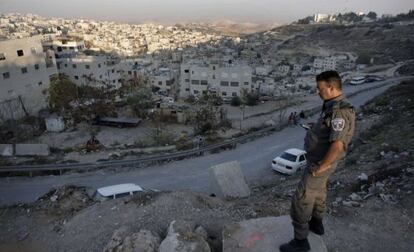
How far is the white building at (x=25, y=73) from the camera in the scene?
3155 centimetres

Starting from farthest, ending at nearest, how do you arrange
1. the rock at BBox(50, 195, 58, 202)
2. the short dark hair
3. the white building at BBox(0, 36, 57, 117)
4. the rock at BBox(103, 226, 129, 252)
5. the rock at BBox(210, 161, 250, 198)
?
the white building at BBox(0, 36, 57, 117) < the rock at BBox(210, 161, 250, 198) < the rock at BBox(50, 195, 58, 202) < the rock at BBox(103, 226, 129, 252) < the short dark hair

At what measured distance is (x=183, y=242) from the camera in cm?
558

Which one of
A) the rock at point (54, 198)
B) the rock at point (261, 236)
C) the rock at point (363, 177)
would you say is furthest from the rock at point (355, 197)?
the rock at point (54, 198)

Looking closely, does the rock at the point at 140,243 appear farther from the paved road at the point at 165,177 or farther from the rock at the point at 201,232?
the paved road at the point at 165,177

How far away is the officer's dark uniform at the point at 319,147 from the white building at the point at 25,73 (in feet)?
109

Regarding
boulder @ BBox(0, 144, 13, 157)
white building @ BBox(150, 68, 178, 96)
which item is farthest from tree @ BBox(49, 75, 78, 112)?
white building @ BBox(150, 68, 178, 96)

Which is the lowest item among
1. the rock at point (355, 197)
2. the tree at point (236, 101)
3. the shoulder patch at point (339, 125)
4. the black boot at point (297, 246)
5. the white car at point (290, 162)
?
the tree at point (236, 101)

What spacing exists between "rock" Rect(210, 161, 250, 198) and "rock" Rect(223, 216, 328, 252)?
5166 millimetres

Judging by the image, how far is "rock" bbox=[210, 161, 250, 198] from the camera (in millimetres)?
11164

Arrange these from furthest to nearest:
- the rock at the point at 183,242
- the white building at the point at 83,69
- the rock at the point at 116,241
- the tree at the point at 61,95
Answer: the white building at the point at 83,69 < the tree at the point at 61,95 < the rock at the point at 116,241 < the rock at the point at 183,242

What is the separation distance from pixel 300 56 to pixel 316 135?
92276 millimetres

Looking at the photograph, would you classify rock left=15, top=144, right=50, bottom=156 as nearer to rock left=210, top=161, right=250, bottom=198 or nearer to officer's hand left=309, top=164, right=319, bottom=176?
rock left=210, top=161, right=250, bottom=198

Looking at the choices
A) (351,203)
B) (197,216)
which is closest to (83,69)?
(197,216)

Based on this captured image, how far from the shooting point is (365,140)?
15922 mm
